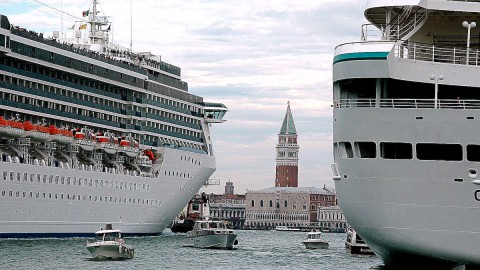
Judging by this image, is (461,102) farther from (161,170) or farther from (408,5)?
(161,170)

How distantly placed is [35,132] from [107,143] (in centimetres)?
942

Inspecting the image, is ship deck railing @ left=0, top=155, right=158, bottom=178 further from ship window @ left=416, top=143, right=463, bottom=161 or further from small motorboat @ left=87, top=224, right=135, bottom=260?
ship window @ left=416, top=143, right=463, bottom=161

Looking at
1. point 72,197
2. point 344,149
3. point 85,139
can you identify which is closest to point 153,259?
point 72,197

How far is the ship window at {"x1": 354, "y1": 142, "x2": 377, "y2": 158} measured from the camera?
31931mm

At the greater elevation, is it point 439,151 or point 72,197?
point 72,197

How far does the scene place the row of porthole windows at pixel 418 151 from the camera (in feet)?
99.2

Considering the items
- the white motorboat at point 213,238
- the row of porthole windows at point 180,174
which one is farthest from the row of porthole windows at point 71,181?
the white motorboat at point 213,238

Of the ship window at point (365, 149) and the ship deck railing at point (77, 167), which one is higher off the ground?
the ship deck railing at point (77, 167)

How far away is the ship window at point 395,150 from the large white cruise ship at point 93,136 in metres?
32.2

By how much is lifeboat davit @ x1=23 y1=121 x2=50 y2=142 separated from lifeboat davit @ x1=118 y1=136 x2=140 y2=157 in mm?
9998

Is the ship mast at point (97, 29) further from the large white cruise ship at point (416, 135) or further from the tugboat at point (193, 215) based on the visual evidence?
the large white cruise ship at point (416, 135)

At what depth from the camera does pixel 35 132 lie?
63.6 metres

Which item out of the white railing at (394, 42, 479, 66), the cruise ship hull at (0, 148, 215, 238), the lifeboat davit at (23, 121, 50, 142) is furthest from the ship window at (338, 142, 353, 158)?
the lifeboat davit at (23, 121, 50, 142)

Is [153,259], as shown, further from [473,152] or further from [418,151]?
[473,152]
